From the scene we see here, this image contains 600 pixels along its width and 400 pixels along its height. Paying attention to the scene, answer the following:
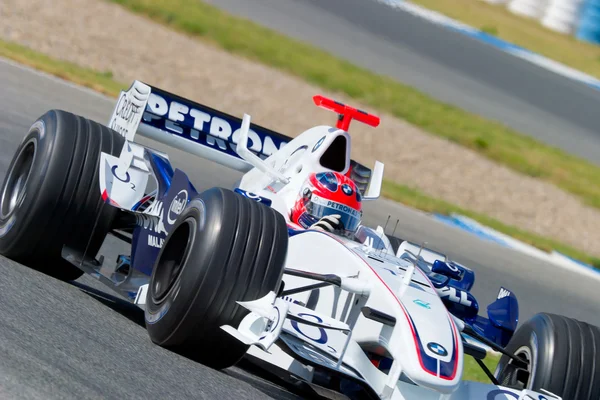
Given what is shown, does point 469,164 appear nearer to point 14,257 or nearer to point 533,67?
point 533,67

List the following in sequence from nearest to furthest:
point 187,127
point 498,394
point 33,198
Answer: point 498,394 → point 33,198 → point 187,127

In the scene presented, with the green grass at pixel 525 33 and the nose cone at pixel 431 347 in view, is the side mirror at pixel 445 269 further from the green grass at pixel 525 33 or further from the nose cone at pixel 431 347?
the green grass at pixel 525 33

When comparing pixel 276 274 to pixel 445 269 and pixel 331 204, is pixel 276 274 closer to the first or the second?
pixel 331 204

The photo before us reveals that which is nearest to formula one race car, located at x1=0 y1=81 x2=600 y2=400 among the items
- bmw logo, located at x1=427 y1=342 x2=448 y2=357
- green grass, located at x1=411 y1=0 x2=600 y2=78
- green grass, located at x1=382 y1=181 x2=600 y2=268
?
bmw logo, located at x1=427 y1=342 x2=448 y2=357

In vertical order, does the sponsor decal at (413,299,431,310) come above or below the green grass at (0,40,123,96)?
above

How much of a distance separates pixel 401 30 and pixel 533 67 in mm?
3228

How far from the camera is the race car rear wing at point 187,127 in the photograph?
775cm

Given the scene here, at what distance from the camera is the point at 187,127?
8.01m

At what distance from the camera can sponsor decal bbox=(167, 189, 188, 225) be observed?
6266 mm

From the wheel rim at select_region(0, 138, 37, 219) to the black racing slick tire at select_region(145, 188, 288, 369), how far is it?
77.2 inches

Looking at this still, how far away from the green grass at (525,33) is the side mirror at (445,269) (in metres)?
19.7

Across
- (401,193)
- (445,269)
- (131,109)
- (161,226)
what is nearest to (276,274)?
(161,226)

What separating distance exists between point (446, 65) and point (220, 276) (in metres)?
18.1

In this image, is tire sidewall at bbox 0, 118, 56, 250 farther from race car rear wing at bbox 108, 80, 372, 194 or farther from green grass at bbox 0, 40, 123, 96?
green grass at bbox 0, 40, 123, 96
